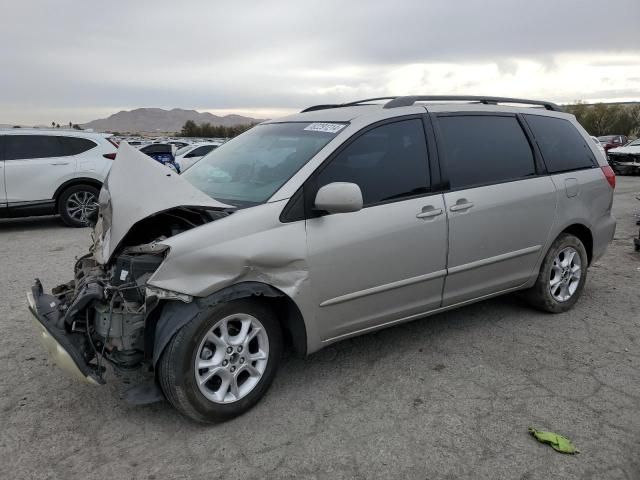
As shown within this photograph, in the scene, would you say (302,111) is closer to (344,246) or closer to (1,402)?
(344,246)

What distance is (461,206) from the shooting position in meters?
3.80

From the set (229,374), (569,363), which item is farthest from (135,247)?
(569,363)

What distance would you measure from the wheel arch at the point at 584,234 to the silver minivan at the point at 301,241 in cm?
18

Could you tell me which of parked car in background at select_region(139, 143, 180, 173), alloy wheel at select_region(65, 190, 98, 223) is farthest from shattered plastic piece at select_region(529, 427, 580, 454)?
alloy wheel at select_region(65, 190, 98, 223)

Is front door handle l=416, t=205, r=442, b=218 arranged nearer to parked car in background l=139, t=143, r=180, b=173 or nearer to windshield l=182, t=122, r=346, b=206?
windshield l=182, t=122, r=346, b=206

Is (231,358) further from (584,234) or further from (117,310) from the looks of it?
(584,234)

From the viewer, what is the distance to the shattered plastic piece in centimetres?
278

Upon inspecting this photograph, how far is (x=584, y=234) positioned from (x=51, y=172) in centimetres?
817

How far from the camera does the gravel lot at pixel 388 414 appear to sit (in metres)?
2.69

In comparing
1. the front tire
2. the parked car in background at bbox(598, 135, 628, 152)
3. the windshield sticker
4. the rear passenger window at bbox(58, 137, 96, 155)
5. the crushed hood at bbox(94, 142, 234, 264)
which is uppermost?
the parked car in background at bbox(598, 135, 628, 152)

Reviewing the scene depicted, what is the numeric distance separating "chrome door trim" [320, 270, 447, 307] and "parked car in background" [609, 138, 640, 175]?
18.7 m

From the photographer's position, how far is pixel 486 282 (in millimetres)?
4102

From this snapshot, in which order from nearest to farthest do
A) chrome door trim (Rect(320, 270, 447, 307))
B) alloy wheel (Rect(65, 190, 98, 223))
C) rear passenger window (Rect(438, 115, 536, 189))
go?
1. chrome door trim (Rect(320, 270, 447, 307))
2. rear passenger window (Rect(438, 115, 536, 189))
3. alloy wheel (Rect(65, 190, 98, 223))

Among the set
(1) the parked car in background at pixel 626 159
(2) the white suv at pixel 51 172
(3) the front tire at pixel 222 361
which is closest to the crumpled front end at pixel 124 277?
(3) the front tire at pixel 222 361
